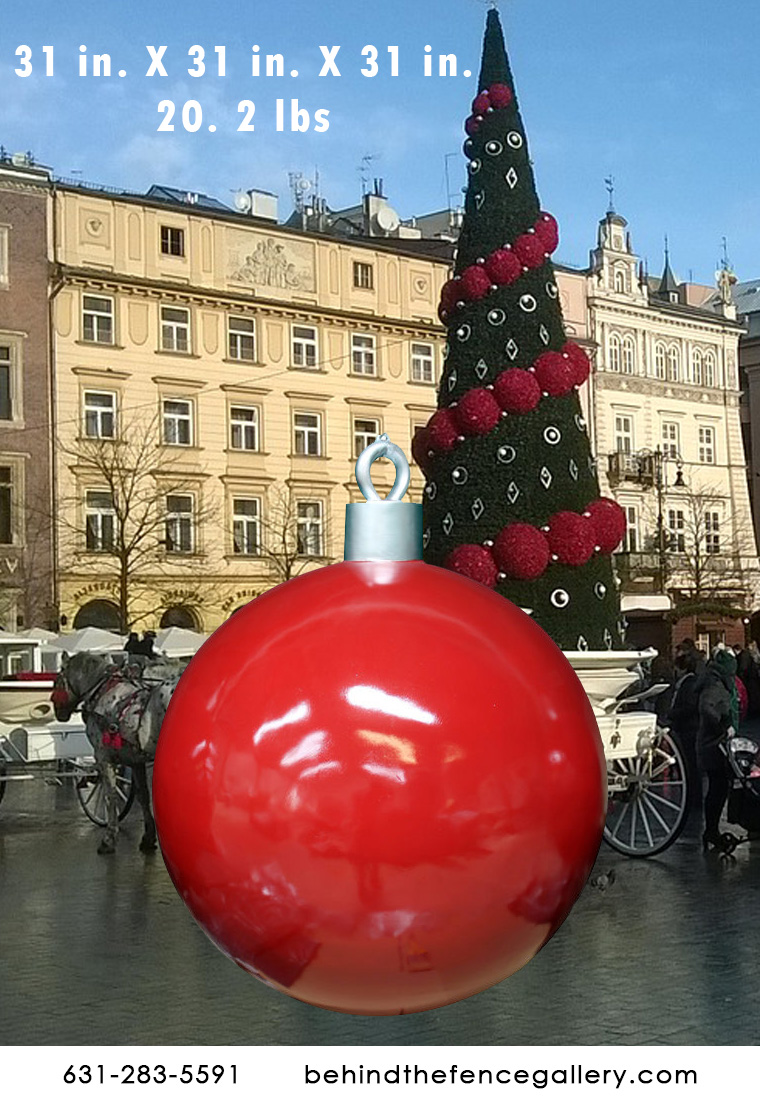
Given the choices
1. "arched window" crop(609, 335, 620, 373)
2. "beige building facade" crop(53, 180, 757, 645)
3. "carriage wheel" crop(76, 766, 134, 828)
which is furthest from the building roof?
"carriage wheel" crop(76, 766, 134, 828)

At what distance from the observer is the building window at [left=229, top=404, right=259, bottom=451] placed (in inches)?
1427

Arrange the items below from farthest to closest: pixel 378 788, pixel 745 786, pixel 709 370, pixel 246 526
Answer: pixel 709 370 → pixel 246 526 → pixel 745 786 → pixel 378 788

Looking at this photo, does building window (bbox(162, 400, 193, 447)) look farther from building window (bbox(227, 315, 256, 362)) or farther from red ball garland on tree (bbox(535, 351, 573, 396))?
red ball garland on tree (bbox(535, 351, 573, 396))

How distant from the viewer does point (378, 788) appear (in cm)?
232

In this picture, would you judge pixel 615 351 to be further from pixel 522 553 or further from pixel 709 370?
pixel 522 553

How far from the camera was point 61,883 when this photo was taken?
10234 mm

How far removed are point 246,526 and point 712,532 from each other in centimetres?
1524

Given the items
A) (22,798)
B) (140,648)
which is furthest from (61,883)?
(22,798)

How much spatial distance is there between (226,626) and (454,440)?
8425mm

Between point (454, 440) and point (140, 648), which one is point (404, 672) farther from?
point (140, 648)

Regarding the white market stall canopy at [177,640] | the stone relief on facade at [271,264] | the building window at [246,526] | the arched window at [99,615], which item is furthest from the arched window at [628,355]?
the white market stall canopy at [177,640]

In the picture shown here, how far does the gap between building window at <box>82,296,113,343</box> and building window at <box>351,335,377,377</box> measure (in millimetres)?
6121

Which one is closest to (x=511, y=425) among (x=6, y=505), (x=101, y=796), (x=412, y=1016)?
(x=101, y=796)

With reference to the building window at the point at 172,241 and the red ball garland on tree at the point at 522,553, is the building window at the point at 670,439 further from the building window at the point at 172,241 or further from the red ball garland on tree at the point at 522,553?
the red ball garland on tree at the point at 522,553
